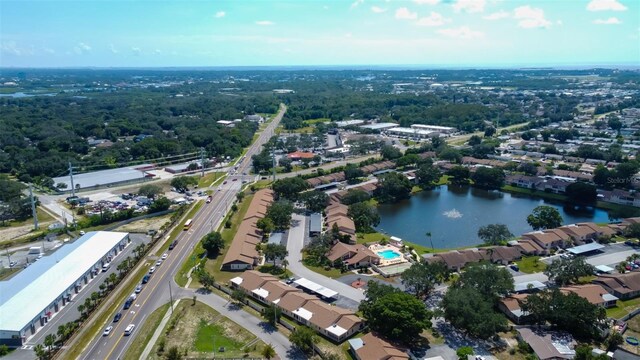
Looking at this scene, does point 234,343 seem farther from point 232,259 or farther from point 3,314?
point 3,314

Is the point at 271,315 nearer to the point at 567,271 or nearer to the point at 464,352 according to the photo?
the point at 464,352

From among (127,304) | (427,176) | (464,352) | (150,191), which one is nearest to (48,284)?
(127,304)

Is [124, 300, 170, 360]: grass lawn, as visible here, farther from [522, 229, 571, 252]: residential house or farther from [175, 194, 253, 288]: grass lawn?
[522, 229, 571, 252]: residential house

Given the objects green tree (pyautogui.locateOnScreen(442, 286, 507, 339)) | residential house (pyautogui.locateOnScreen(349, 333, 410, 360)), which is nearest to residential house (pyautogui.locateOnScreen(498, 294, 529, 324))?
green tree (pyautogui.locateOnScreen(442, 286, 507, 339))

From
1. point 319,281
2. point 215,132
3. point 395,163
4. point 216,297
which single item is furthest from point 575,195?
point 215,132

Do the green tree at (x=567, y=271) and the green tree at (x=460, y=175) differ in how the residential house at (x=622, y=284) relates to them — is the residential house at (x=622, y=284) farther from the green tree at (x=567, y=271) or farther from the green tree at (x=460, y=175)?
the green tree at (x=460, y=175)
